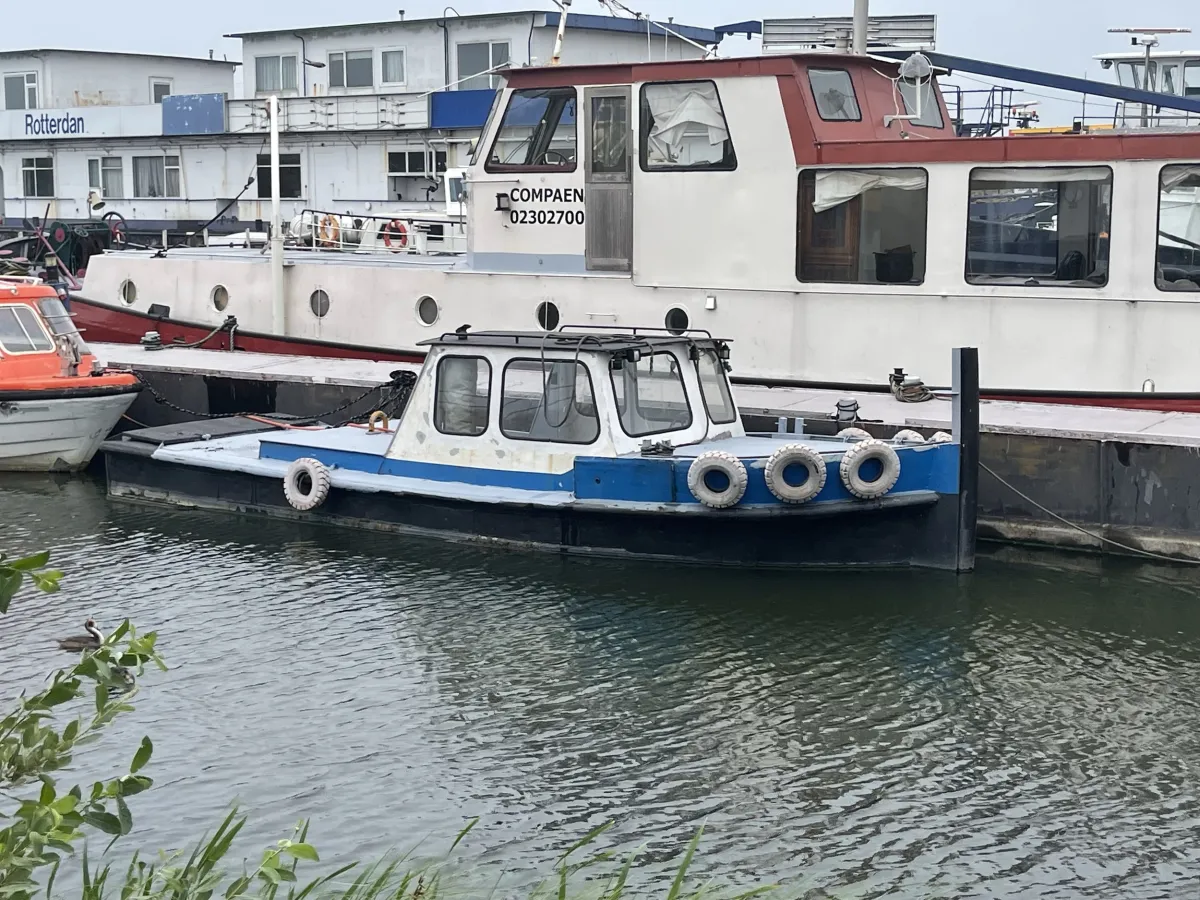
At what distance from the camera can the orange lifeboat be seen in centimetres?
1561

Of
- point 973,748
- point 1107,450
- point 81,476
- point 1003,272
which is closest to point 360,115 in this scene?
point 81,476

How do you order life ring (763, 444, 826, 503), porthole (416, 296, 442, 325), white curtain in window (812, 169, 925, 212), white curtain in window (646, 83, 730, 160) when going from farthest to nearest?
porthole (416, 296, 442, 325), white curtain in window (646, 83, 730, 160), white curtain in window (812, 169, 925, 212), life ring (763, 444, 826, 503)

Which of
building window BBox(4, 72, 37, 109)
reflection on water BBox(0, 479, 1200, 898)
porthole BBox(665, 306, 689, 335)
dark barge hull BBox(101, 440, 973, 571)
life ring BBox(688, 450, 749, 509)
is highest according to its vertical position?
building window BBox(4, 72, 37, 109)

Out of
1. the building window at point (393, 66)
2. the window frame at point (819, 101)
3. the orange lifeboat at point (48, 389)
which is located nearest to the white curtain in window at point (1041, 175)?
the window frame at point (819, 101)

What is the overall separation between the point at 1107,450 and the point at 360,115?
25.0 meters

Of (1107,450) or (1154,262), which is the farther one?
(1154,262)

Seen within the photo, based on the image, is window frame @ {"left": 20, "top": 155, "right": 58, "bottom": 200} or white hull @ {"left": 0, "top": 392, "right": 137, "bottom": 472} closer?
white hull @ {"left": 0, "top": 392, "right": 137, "bottom": 472}

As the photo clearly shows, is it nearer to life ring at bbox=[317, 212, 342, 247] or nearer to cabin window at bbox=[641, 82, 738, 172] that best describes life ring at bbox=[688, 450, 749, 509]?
cabin window at bbox=[641, 82, 738, 172]

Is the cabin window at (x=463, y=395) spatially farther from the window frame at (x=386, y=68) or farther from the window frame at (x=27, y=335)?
the window frame at (x=386, y=68)

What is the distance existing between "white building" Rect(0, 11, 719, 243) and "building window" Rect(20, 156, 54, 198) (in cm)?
4

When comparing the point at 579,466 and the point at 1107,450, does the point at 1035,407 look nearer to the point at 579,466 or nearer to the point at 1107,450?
the point at 1107,450

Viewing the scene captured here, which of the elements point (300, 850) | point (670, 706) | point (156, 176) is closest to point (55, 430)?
point (670, 706)

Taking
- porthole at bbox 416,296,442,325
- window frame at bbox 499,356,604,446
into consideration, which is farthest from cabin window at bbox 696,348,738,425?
porthole at bbox 416,296,442,325

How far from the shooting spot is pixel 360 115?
34.4m
